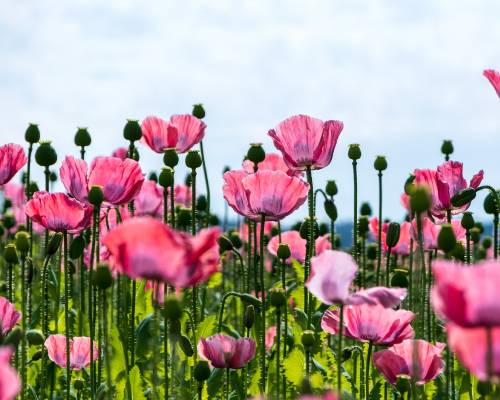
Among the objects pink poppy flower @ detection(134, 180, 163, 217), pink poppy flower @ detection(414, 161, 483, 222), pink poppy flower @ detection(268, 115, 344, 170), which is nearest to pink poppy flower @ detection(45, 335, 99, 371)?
pink poppy flower @ detection(268, 115, 344, 170)

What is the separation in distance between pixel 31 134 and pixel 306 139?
4.49 ft

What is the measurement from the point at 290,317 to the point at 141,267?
288cm

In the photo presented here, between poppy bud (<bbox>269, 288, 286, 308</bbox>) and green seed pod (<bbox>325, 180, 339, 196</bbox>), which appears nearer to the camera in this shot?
poppy bud (<bbox>269, 288, 286, 308</bbox>)

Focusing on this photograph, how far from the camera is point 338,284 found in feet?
6.48

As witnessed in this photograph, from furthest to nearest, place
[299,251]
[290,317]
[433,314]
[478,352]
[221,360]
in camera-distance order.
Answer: [299,251]
[290,317]
[433,314]
[221,360]
[478,352]

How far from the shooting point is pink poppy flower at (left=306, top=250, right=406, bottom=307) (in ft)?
6.49

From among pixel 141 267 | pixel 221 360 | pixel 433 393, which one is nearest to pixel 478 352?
pixel 141 267

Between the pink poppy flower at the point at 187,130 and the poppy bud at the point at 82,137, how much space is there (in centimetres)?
49

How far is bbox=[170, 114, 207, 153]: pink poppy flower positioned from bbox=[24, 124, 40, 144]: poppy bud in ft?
2.25

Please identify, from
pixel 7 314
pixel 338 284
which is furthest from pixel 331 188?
pixel 338 284

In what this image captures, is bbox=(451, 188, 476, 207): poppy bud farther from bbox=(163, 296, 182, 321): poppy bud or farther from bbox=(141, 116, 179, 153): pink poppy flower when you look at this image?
bbox=(141, 116, 179, 153): pink poppy flower

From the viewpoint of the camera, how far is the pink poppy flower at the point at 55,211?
9.96ft

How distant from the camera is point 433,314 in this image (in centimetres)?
416

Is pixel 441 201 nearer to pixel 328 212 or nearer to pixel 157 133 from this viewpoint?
pixel 328 212
